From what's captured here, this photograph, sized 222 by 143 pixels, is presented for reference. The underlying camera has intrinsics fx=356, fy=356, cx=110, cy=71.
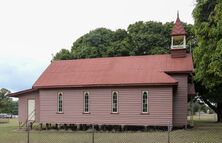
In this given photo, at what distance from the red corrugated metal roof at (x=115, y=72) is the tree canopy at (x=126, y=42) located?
8.96 metres

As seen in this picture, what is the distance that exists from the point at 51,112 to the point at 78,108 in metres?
2.78

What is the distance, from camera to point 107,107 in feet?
101

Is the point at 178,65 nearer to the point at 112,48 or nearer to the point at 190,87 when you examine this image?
the point at 190,87

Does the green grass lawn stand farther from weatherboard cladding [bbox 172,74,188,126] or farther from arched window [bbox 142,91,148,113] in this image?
weatherboard cladding [bbox 172,74,188,126]

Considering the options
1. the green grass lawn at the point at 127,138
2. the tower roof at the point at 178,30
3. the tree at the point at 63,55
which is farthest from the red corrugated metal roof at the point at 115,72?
the tree at the point at 63,55

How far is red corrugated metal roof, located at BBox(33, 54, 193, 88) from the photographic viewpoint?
30.6 m

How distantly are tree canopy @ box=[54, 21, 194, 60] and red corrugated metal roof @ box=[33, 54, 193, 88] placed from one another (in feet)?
29.4

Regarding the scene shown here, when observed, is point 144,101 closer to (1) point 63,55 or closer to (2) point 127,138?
(2) point 127,138

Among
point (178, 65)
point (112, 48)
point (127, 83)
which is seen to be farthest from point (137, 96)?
point (112, 48)

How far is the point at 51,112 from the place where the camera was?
108 ft

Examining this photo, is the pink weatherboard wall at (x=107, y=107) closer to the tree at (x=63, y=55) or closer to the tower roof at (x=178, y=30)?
the tower roof at (x=178, y=30)

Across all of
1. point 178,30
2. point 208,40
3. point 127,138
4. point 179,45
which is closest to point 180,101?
point 179,45

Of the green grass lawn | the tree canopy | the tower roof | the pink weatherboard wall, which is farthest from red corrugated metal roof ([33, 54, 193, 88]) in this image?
the tree canopy

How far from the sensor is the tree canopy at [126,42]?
4434 centimetres
